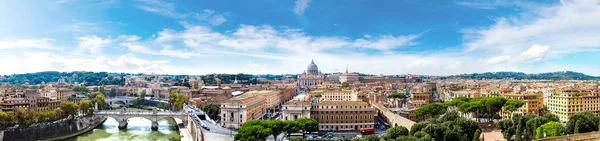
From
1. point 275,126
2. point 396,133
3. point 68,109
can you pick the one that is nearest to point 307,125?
point 275,126

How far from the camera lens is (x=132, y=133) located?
142 ft

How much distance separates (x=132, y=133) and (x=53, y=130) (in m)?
6.79

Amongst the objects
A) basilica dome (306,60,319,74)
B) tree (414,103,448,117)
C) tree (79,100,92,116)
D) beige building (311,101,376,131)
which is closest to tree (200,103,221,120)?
tree (79,100,92,116)

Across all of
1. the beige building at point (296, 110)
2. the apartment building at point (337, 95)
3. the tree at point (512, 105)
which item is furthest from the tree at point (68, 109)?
the tree at point (512, 105)

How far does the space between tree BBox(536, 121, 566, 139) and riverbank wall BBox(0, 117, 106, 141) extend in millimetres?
38331

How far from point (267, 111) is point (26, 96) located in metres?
26.5

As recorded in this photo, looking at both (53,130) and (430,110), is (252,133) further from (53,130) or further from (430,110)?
(53,130)

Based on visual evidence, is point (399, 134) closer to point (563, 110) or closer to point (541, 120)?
point (541, 120)

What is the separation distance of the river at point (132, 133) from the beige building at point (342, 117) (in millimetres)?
13574

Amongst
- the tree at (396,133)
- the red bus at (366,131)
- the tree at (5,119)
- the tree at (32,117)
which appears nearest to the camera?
the tree at (396,133)

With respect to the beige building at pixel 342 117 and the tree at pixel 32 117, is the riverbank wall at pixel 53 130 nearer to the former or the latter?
the tree at pixel 32 117

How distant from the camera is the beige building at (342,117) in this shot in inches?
1517

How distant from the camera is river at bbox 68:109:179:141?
40.3m

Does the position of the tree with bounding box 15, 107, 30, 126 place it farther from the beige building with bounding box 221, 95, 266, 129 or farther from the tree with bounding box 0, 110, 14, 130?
the beige building with bounding box 221, 95, 266, 129
